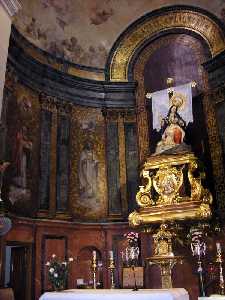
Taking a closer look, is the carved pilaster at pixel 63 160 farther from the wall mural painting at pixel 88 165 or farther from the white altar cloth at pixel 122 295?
the white altar cloth at pixel 122 295

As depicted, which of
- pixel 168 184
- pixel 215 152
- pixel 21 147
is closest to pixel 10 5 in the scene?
pixel 21 147

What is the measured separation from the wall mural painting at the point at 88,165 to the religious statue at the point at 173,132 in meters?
2.52

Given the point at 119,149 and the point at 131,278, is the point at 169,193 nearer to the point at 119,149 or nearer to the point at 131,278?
the point at 131,278

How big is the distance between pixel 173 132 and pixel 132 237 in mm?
4033

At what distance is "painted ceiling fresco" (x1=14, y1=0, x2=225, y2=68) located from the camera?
14461 mm

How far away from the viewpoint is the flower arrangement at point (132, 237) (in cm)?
1279

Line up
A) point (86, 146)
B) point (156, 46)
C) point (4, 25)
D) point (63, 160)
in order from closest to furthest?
point (4, 25), point (63, 160), point (86, 146), point (156, 46)

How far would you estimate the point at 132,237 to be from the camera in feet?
41.8

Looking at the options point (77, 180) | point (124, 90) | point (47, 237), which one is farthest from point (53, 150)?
point (124, 90)

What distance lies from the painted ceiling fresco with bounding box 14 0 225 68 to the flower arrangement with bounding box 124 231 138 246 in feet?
24.1

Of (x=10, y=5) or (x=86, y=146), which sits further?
(x=86, y=146)

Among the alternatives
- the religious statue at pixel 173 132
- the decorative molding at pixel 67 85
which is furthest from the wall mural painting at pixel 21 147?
the religious statue at pixel 173 132

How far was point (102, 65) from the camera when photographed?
16.6m

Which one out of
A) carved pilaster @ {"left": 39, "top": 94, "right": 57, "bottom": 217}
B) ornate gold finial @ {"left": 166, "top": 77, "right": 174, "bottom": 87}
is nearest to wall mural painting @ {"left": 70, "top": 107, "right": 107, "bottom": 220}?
carved pilaster @ {"left": 39, "top": 94, "right": 57, "bottom": 217}
